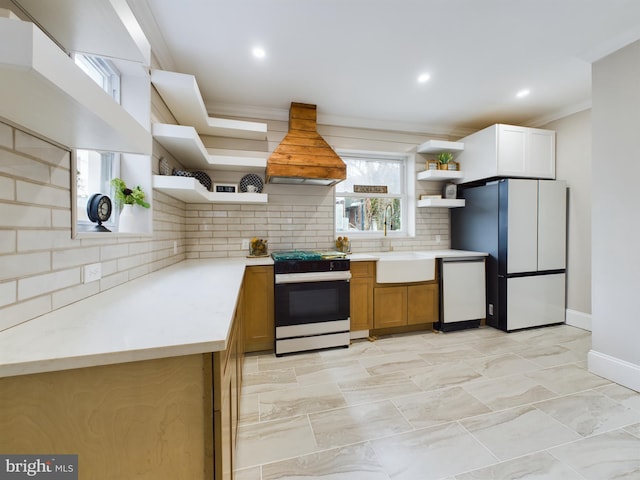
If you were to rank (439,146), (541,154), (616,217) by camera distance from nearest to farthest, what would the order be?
(616,217)
(541,154)
(439,146)

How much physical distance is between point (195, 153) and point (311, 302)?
69.3 inches

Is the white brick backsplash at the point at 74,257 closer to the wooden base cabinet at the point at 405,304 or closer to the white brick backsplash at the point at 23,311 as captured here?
the white brick backsplash at the point at 23,311

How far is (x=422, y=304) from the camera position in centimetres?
307

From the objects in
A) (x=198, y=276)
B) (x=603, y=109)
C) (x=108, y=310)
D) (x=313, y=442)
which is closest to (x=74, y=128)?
(x=108, y=310)

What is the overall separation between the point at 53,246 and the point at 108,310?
327mm

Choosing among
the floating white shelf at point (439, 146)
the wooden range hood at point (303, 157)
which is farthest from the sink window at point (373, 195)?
the wooden range hood at point (303, 157)

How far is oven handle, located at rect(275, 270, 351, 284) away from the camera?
252cm

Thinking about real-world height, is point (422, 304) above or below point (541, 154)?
below

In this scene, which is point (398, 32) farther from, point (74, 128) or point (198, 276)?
point (198, 276)

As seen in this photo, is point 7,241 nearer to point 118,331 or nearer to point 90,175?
point 118,331

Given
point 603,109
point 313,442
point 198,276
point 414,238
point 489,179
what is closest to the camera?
point 313,442

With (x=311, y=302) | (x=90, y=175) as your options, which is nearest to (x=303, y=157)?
(x=311, y=302)

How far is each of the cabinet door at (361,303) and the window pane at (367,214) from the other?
2.97 ft

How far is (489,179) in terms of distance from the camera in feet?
11.0
